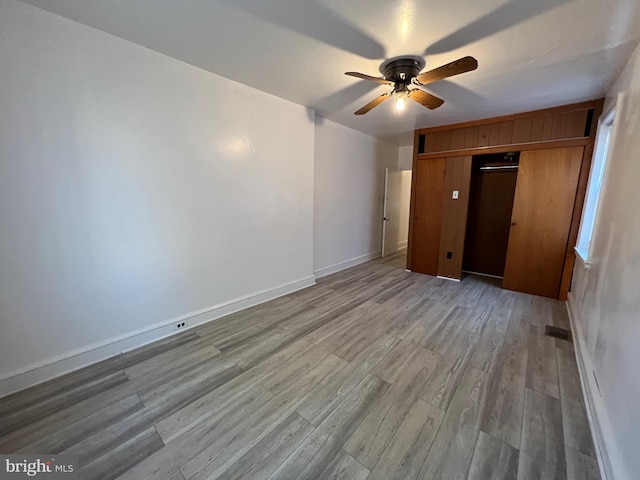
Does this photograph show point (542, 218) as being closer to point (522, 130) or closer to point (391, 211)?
point (522, 130)

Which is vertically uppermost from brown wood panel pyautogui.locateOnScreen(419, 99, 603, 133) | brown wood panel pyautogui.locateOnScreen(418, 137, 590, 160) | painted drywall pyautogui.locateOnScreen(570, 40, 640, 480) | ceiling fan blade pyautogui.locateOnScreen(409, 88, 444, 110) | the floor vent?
brown wood panel pyautogui.locateOnScreen(419, 99, 603, 133)

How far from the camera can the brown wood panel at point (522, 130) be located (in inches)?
132

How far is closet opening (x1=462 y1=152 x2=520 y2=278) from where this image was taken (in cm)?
419

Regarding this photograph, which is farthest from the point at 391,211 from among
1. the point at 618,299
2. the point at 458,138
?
the point at 618,299

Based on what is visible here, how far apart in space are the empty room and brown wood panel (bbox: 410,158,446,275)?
1.11 metres

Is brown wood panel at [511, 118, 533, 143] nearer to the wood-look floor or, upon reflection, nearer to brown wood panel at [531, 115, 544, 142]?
brown wood panel at [531, 115, 544, 142]

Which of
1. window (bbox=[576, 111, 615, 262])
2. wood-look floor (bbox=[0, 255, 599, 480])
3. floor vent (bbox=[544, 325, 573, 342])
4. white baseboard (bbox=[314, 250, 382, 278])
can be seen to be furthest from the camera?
white baseboard (bbox=[314, 250, 382, 278])

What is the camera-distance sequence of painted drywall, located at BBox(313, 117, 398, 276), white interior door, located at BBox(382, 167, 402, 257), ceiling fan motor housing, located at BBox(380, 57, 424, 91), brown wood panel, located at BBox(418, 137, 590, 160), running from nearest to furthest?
ceiling fan motor housing, located at BBox(380, 57, 424, 91), brown wood panel, located at BBox(418, 137, 590, 160), painted drywall, located at BBox(313, 117, 398, 276), white interior door, located at BBox(382, 167, 402, 257)

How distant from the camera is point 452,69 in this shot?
180cm

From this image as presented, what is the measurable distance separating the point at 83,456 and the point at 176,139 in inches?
90.8

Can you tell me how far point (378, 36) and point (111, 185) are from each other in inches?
93.7

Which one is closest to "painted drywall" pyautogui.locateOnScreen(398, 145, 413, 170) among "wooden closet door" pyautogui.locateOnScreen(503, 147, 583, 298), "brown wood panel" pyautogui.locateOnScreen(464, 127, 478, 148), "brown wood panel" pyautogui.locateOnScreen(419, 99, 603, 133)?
"brown wood panel" pyautogui.locateOnScreen(419, 99, 603, 133)

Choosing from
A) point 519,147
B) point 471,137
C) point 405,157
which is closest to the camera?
point 519,147

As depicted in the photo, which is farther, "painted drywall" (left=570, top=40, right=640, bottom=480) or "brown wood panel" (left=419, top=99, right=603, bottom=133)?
"brown wood panel" (left=419, top=99, right=603, bottom=133)
